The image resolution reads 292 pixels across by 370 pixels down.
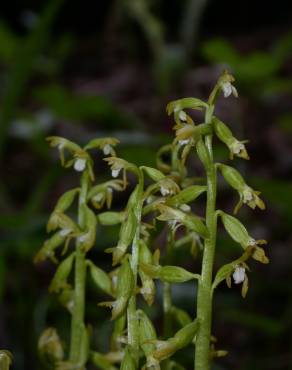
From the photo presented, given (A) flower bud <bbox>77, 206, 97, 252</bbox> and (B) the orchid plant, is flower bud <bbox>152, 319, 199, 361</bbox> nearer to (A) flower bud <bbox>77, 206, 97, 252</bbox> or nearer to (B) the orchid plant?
(B) the orchid plant

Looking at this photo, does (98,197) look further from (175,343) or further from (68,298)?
(175,343)

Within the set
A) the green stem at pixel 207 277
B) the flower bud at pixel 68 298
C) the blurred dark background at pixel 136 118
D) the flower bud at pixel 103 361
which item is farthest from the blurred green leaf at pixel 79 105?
the green stem at pixel 207 277

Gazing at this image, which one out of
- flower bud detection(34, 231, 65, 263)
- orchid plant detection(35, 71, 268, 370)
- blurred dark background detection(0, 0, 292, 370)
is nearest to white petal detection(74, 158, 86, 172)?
orchid plant detection(35, 71, 268, 370)

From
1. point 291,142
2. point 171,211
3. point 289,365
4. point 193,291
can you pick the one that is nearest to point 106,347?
point 193,291

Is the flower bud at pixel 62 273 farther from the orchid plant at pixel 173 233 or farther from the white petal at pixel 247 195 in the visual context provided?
the white petal at pixel 247 195

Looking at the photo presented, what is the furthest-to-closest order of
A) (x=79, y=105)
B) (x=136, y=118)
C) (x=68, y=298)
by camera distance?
(x=136, y=118), (x=79, y=105), (x=68, y=298)

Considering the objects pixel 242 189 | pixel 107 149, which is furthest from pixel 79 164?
pixel 242 189

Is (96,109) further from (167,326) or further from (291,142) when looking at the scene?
(291,142)

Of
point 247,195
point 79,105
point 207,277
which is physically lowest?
point 207,277
